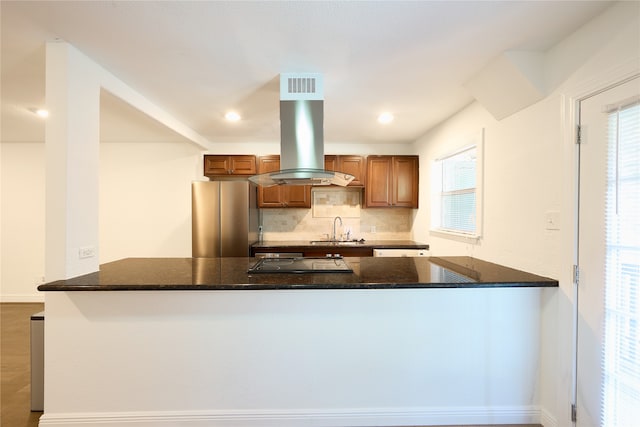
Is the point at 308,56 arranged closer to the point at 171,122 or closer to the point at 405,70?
the point at 405,70

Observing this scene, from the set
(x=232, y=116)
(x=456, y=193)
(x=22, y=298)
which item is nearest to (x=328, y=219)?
(x=456, y=193)

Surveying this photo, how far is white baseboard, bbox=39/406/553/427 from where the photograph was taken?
5.77 ft

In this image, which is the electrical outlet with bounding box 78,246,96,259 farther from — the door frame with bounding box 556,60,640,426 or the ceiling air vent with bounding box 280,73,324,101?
the door frame with bounding box 556,60,640,426

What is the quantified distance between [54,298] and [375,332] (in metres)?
2.02

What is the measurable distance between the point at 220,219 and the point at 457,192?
296 centimetres

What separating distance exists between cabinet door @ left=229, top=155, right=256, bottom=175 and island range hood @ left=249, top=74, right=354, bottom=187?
183 centimetres

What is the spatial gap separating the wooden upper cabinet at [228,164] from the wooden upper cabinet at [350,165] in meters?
1.14

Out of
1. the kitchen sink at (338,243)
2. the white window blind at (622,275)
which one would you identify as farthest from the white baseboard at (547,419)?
the kitchen sink at (338,243)

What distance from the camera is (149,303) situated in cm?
178

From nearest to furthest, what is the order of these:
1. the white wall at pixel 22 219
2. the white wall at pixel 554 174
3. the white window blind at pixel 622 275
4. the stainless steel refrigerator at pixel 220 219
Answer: the white window blind at pixel 622 275
the white wall at pixel 554 174
the stainless steel refrigerator at pixel 220 219
the white wall at pixel 22 219

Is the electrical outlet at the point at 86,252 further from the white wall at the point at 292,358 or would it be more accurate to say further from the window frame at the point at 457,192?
the window frame at the point at 457,192

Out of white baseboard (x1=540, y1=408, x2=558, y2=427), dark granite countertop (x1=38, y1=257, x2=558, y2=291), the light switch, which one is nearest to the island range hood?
dark granite countertop (x1=38, y1=257, x2=558, y2=291)

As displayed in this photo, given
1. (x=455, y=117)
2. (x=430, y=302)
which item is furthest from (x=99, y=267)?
(x=455, y=117)

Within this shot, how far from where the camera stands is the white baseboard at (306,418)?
1.76 metres
